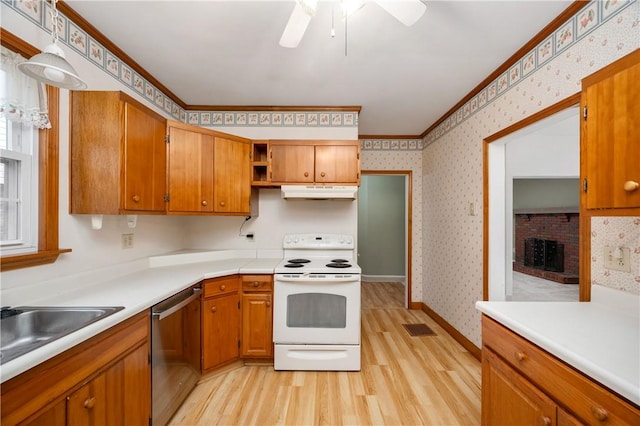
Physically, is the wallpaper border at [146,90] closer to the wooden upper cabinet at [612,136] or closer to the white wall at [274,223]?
the white wall at [274,223]

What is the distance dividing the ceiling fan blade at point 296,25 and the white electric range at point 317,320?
66.2 inches

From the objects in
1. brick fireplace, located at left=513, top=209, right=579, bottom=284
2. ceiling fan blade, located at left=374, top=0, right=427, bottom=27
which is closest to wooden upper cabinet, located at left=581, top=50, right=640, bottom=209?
ceiling fan blade, located at left=374, top=0, right=427, bottom=27

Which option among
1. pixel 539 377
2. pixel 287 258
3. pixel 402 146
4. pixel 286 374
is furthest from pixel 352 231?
pixel 539 377

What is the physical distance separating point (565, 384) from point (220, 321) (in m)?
2.11

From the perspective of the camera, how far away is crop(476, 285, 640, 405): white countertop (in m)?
0.78

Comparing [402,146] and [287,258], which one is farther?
[402,146]

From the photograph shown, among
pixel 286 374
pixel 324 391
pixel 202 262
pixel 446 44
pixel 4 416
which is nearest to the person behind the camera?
pixel 4 416

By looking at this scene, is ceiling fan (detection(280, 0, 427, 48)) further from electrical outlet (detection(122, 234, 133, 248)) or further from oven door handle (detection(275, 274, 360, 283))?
electrical outlet (detection(122, 234, 133, 248))

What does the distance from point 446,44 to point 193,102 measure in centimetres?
251

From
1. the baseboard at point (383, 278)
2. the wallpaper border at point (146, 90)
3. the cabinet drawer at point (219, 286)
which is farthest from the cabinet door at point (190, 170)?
the baseboard at point (383, 278)

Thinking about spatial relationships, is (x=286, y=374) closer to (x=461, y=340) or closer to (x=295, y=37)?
(x=461, y=340)

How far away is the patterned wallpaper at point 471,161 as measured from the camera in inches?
53.4

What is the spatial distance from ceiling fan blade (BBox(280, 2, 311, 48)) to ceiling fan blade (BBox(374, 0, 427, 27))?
363 mm

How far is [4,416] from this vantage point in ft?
2.54
